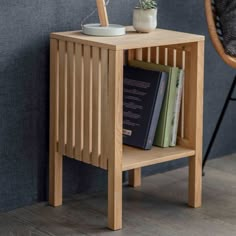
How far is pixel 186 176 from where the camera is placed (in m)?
3.16

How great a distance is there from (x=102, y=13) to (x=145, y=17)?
16cm

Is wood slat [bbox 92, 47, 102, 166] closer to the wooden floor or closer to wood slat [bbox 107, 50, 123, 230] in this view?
wood slat [bbox 107, 50, 123, 230]

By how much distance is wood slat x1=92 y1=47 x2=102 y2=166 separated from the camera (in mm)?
2504

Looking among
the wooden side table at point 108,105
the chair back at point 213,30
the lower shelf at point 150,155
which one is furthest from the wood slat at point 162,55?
the lower shelf at point 150,155

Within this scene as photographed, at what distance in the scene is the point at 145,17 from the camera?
104 inches

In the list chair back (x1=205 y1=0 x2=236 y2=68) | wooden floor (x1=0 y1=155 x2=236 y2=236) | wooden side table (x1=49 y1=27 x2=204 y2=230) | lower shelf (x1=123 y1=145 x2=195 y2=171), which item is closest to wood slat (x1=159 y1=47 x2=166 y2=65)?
wooden side table (x1=49 y1=27 x2=204 y2=230)

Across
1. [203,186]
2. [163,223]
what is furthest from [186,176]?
[163,223]

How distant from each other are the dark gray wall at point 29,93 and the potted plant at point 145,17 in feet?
0.76

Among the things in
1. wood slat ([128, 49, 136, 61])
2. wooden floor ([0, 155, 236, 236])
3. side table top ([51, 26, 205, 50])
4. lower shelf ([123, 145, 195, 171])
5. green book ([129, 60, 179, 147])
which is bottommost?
wooden floor ([0, 155, 236, 236])

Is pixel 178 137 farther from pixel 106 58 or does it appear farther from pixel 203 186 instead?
pixel 106 58

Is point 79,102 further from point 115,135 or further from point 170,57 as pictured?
point 170,57

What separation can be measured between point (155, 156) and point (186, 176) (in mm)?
533

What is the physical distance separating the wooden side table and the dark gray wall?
0.05 metres

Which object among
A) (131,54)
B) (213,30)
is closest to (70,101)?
(131,54)
